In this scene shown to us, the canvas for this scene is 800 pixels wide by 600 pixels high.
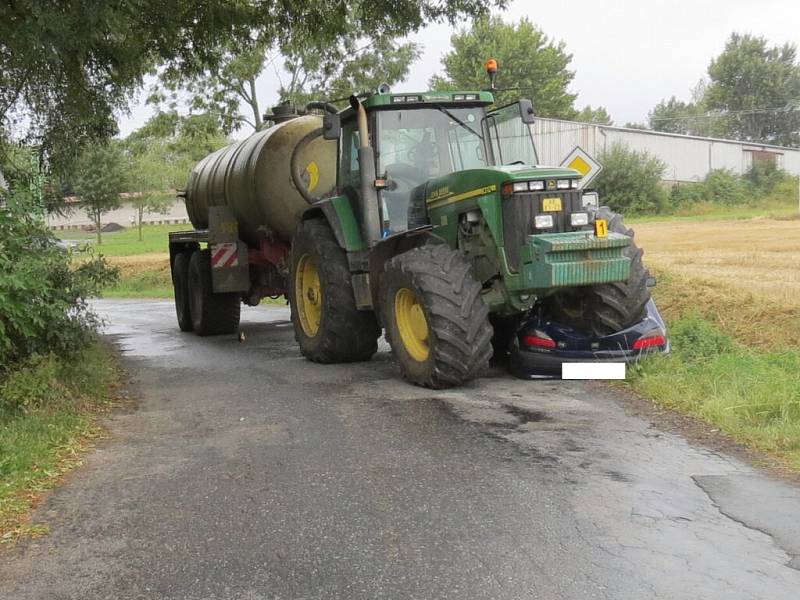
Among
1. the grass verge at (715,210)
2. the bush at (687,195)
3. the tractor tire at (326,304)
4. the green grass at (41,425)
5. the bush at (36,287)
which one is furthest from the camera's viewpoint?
the bush at (687,195)

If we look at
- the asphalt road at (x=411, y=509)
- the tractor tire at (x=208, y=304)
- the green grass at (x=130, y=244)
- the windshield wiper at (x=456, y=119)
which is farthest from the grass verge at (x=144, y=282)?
the asphalt road at (x=411, y=509)

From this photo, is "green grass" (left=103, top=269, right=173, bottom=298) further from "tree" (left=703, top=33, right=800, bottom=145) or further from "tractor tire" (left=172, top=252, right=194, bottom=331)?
"tree" (left=703, top=33, right=800, bottom=145)

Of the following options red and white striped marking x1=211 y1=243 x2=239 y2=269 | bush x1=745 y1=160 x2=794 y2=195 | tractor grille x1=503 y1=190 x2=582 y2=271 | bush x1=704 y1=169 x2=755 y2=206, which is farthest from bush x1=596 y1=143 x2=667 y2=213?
tractor grille x1=503 y1=190 x2=582 y2=271

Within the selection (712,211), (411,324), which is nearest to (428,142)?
(411,324)

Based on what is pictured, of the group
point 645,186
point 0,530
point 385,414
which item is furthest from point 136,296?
point 645,186

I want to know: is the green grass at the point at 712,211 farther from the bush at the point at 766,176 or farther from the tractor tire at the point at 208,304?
the tractor tire at the point at 208,304

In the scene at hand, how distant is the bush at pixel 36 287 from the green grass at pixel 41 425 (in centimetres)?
20

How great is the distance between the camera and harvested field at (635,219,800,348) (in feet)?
30.2

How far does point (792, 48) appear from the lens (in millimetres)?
75562

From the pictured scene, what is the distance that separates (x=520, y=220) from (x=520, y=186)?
288 millimetres

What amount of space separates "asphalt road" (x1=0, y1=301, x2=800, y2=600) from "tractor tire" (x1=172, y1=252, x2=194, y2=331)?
7254 millimetres

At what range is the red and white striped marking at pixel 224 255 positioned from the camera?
12891mm

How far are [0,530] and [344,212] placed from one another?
17.9ft

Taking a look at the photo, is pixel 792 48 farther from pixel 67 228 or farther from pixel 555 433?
pixel 555 433
